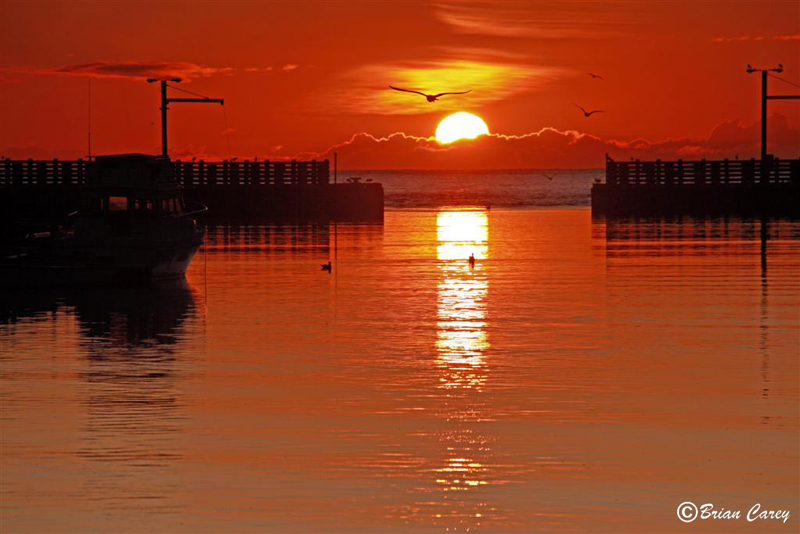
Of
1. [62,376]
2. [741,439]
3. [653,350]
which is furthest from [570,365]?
[62,376]

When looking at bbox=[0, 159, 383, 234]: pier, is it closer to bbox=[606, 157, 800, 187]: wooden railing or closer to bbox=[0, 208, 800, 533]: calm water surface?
bbox=[606, 157, 800, 187]: wooden railing

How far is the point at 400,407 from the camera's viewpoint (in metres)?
16.9

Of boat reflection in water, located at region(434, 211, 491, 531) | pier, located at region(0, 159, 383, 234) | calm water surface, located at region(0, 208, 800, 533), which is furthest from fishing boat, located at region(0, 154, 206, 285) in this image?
pier, located at region(0, 159, 383, 234)

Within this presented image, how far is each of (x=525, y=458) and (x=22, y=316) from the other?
18.5m

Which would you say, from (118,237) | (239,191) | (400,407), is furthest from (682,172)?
(400,407)

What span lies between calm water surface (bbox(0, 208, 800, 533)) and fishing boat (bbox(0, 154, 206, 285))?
1246 mm

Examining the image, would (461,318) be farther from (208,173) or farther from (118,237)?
(208,173)

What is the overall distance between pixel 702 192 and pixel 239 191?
38.6 meters

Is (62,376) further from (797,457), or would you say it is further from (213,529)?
(797,457)

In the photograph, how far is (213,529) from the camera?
11359mm
